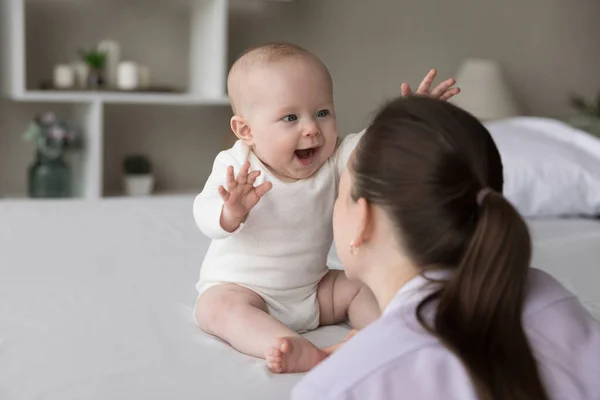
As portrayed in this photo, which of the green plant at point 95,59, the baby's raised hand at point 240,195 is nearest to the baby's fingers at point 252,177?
the baby's raised hand at point 240,195

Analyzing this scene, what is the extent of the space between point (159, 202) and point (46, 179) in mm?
817

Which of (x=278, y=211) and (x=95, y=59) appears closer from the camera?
(x=278, y=211)

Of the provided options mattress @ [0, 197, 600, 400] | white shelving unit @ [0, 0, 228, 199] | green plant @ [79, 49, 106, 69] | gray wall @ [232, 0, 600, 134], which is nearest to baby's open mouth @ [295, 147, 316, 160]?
mattress @ [0, 197, 600, 400]

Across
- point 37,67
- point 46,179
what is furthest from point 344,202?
point 37,67

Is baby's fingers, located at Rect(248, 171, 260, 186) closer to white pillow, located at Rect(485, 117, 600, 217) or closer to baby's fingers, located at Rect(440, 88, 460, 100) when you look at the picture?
baby's fingers, located at Rect(440, 88, 460, 100)

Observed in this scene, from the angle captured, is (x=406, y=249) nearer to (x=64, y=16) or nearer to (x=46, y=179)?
(x=46, y=179)

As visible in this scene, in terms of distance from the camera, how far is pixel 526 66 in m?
3.52

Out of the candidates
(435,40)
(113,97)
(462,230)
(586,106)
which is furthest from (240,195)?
(586,106)

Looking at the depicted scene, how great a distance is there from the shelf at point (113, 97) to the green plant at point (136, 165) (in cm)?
30

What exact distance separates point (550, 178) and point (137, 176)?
1.54 metres

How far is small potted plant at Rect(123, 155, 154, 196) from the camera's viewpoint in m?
2.96

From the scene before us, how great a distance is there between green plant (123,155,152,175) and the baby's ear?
1867 mm

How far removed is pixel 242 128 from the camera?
1.17 metres

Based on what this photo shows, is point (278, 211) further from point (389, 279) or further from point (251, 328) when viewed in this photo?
point (389, 279)
